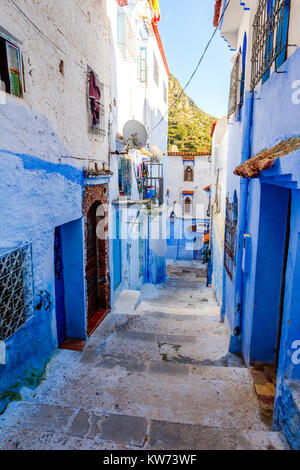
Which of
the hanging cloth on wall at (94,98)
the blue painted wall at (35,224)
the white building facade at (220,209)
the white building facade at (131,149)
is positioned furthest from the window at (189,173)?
the blue painted wall at (35,224)

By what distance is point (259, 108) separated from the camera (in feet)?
16.4

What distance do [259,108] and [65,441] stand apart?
17.4ft

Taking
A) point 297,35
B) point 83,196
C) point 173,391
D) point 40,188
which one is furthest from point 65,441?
point 297,35

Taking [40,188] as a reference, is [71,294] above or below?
below

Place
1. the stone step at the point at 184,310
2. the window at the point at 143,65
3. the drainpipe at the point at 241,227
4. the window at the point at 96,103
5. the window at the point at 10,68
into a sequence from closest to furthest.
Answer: the window at the point at 10,68 < the drainpipe at the point at 241,227 < the window at the point at 96,103 < the stone step at the point at 184,310 < the window at the point at 143,65

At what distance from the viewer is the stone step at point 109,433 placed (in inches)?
122

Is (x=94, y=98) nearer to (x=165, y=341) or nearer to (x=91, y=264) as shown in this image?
(x=91, y=264)

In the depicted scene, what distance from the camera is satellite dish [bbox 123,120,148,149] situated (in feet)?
29.0

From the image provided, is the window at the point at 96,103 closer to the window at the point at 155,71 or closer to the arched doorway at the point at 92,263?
the arched doorway at the point at 92,263

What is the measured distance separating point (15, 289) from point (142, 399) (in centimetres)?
226

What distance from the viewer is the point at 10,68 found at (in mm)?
3701

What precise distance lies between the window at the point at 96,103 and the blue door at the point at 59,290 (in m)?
2.48

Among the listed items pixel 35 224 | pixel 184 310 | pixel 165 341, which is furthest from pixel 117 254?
pixel 35 224
